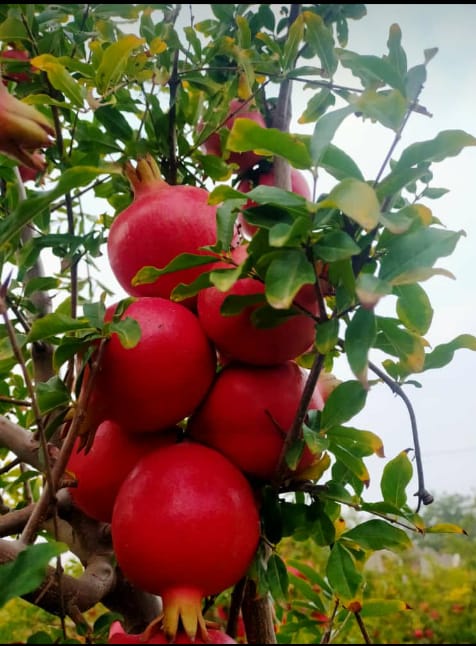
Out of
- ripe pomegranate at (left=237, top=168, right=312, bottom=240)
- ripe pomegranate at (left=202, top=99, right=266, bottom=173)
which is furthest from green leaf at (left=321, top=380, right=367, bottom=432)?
ripe pomegranate at (left=202, top=99, right=266, bottom=173)

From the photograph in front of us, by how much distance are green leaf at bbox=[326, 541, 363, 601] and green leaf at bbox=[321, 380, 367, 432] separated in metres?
0.13

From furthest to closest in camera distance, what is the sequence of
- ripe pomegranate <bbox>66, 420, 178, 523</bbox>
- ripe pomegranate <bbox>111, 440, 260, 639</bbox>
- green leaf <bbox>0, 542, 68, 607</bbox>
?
ripe pomegranate <bbox>66, 420, 178, 523</bbox>
ripe pomegranate <bbox>111, 440, 260, 639</bbox>
green leaf <bbox>0, 542, 68, 607</bbox>

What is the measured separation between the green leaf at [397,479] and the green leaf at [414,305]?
19 centimetres

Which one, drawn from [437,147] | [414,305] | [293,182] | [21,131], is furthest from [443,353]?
[21,131]

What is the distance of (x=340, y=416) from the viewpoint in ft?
1.97

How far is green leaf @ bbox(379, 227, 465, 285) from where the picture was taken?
487 millimetres

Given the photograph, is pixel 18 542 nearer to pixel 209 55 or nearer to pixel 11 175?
pixel 11 175

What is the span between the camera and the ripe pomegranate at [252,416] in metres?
0.61

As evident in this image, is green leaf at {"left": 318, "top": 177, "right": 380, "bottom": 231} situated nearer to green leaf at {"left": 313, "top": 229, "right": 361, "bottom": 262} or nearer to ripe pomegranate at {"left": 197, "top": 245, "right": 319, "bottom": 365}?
green leaf at {"left": 313, "top": 229, "right": 361, "bottom": 262}

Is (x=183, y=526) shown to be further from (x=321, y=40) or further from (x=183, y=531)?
(x=321, y=40)

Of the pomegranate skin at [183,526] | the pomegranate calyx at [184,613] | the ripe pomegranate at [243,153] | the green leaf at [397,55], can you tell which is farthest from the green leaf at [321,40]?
the pomegranate calyx at [184,613]

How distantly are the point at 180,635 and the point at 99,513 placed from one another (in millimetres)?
180

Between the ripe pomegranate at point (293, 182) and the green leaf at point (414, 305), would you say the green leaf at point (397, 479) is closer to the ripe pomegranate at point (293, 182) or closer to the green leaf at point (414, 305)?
the green leaf at point (414, 305)

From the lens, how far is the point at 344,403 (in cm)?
60
